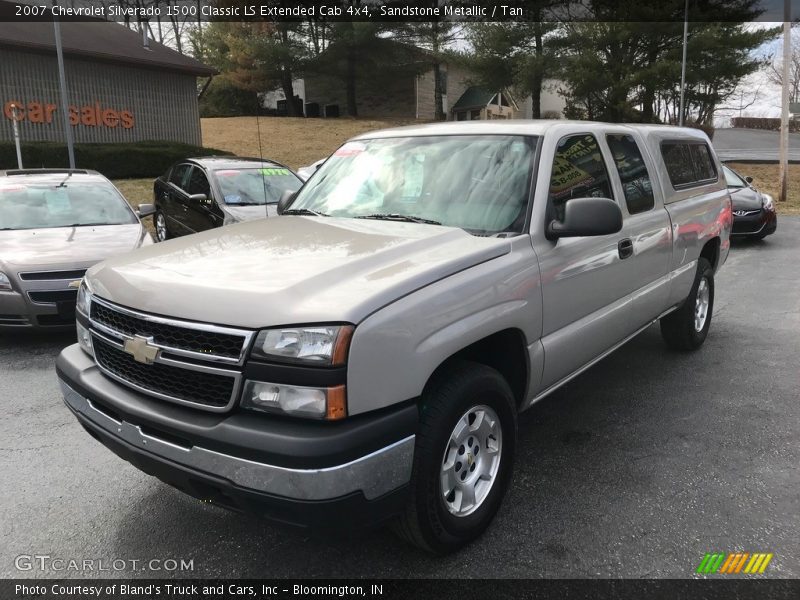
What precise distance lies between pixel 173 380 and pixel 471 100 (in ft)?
147

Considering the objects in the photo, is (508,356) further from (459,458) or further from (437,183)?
(437,183)

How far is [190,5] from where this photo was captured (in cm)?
3703

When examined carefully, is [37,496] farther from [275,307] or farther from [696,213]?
[696,213]

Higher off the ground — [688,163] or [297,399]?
[688,163]

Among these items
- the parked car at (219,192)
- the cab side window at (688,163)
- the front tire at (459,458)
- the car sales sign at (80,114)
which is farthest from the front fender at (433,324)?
the car sales sign at (80,114)

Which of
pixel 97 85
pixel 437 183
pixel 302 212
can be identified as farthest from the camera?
pixel 97 85

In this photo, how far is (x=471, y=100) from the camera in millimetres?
44594

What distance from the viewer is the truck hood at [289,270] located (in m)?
2.33

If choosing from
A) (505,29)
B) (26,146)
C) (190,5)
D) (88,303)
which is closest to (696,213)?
(88,303)

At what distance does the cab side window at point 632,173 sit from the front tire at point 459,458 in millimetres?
1915

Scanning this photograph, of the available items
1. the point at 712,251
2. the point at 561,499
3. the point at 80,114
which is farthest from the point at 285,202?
the point at 80,114

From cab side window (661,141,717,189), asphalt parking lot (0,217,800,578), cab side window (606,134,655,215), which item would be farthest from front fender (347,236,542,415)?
cab side window (661,141,717,189)

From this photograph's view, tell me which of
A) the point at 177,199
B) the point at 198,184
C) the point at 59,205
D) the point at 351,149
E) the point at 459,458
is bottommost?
the point at 459,458
